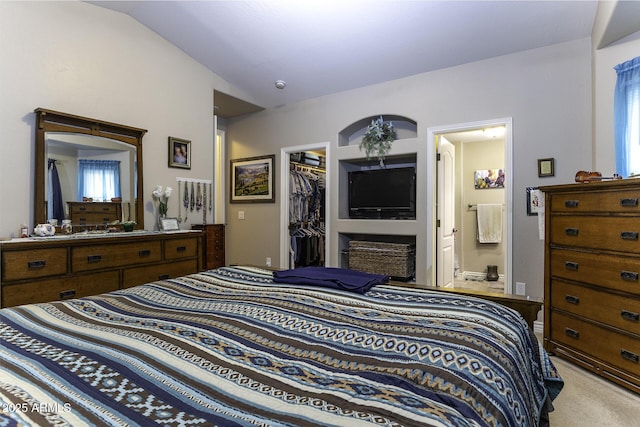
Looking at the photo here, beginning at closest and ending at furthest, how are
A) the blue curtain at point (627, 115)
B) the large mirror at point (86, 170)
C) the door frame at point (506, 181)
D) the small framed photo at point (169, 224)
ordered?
the blue curtain at point (627, 115)
the large mirror at point (86, 170)
the door frame at point (506, 181)
the small framed photo at point (169, 224)

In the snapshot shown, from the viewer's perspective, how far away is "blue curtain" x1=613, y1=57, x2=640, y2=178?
8.13 feet

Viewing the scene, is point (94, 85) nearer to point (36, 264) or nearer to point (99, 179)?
point (99, 179)

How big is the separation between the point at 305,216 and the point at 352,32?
2578 mm

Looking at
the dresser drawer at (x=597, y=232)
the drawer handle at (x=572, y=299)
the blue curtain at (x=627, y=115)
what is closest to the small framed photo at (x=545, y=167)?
the blue curtain at (x=627, y=115)

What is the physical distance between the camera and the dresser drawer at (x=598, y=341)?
2.04 metres

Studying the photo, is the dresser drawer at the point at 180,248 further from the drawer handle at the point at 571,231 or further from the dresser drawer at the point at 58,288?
the drawer handle at the point at 571,231

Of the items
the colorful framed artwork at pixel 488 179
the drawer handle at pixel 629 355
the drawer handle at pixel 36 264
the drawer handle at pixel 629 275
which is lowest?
the drawer handle at pixel 629 355

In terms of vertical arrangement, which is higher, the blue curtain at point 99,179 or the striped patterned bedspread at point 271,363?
the blue curtain at point 99,179

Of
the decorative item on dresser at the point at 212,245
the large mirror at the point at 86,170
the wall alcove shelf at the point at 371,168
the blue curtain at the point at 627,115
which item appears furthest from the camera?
the decorative item on dresser at the point at 212,245

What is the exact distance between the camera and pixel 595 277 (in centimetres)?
224

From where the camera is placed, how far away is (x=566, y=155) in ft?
9.96

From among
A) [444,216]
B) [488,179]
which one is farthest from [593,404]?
[488,179]

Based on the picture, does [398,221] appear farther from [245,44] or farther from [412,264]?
[245,44]

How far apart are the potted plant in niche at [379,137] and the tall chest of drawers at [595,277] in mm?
1856
